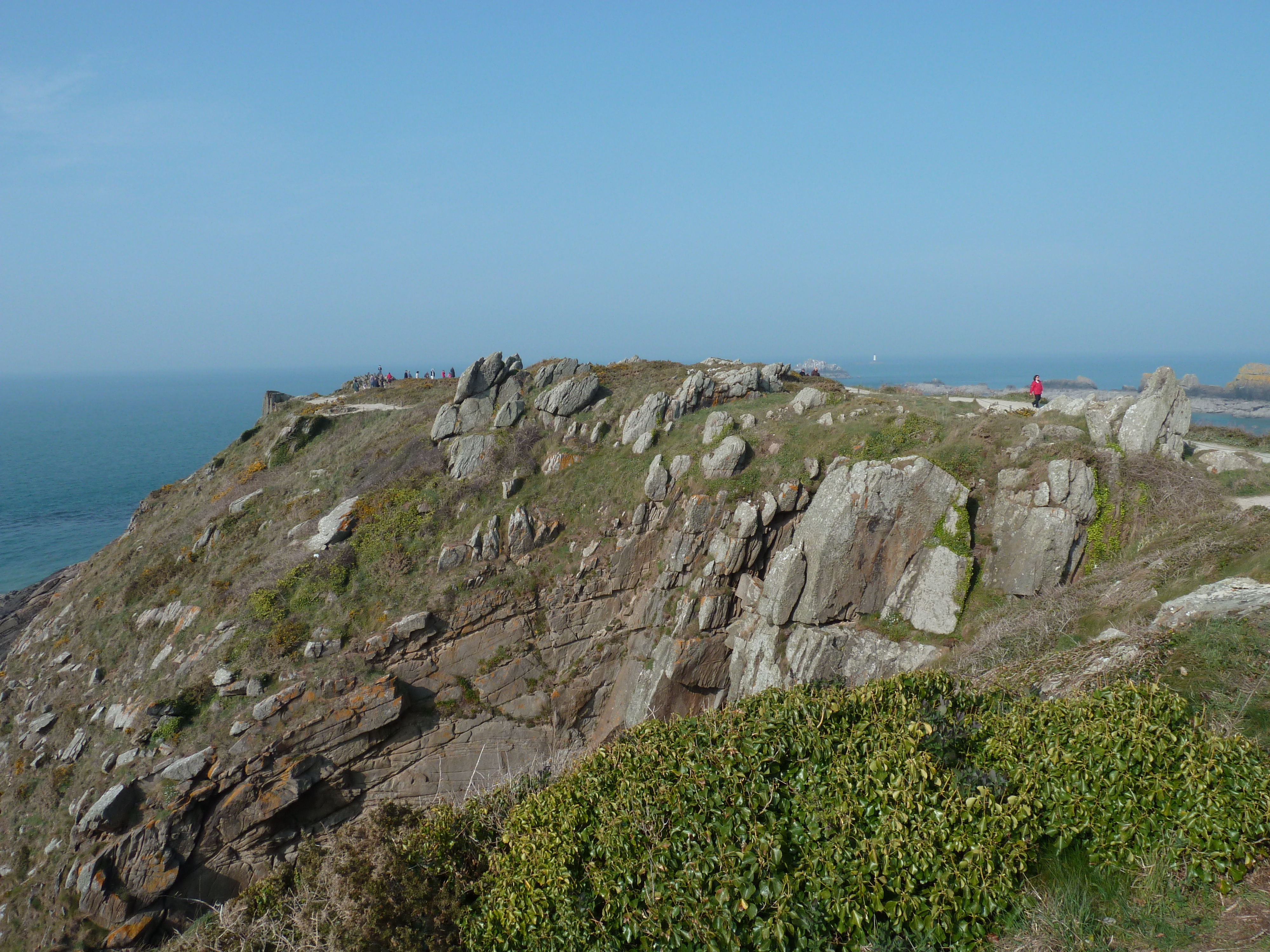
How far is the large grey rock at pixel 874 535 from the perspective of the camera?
21.7 m

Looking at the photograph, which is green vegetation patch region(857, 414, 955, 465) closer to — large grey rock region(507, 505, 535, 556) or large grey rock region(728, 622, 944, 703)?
large grey rock region(728, 622, 944, 703)

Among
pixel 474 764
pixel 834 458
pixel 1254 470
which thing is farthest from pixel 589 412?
pixel 1254 470

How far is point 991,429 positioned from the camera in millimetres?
23266

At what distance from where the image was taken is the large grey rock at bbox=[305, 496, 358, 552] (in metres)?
28.5

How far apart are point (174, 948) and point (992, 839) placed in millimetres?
11994

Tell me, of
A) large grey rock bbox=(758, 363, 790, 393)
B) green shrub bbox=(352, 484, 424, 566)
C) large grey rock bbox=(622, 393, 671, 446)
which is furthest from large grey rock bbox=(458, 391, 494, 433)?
large grey rock bbox=(758, 363, 790, 393)

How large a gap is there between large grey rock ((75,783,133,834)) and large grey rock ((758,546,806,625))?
21694mm

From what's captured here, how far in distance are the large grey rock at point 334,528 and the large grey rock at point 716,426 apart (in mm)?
16375

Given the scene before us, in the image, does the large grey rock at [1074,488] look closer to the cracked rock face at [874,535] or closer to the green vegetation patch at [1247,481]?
the cracked rock face at [874,535]

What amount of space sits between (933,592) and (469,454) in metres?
20.9

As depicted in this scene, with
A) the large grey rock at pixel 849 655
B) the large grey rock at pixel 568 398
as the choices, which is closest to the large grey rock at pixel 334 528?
the large grey rock at pixel 568 398

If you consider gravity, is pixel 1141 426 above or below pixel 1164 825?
above

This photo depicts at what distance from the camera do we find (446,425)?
33594 mm

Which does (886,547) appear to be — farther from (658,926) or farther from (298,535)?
(298,535)
